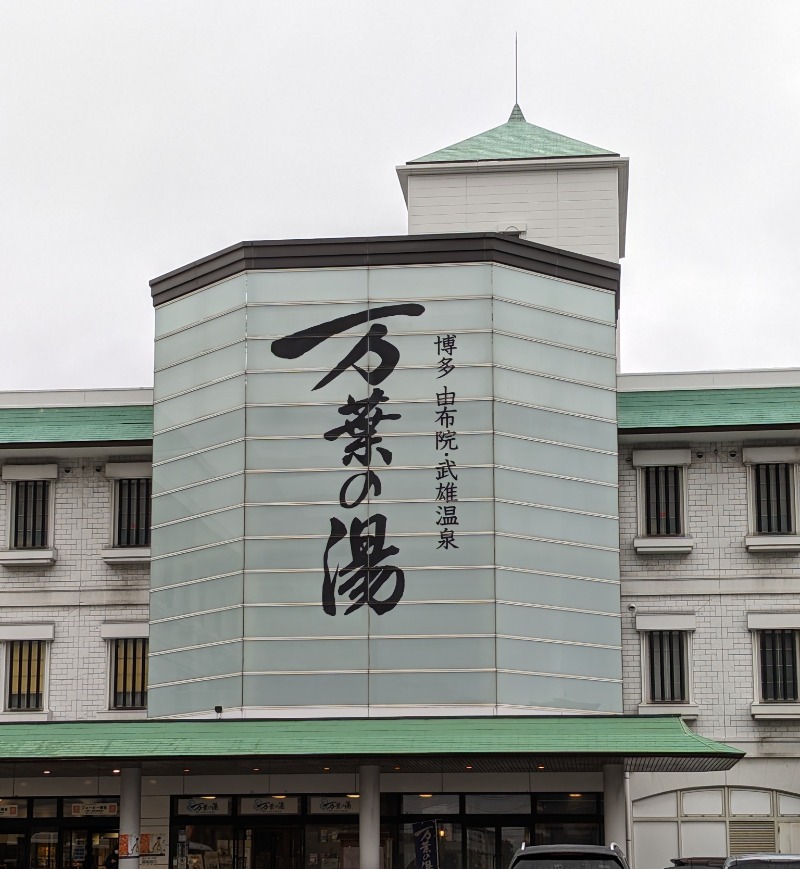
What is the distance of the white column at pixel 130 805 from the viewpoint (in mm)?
32094

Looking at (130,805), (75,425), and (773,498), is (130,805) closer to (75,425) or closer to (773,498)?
(75,425)

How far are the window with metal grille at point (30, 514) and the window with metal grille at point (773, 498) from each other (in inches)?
667

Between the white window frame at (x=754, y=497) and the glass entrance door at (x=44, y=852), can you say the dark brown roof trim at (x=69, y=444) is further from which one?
the white window frame at (x=754, y=497)

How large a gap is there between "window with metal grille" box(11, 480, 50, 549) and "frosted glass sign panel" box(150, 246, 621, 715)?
3.89m

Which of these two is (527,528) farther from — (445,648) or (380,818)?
(380,818)

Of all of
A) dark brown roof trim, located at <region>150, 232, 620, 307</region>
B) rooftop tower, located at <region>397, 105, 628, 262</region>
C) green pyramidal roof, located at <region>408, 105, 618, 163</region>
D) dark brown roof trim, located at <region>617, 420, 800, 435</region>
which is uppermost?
green pyramidal roof, located at <region>408, 105, 618, 163</region>

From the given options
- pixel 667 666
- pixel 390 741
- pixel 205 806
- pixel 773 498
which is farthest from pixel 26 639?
pixel 773 498

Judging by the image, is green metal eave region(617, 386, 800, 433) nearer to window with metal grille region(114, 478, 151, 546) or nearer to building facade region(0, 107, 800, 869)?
building facade region(0, 107, 800, 869)

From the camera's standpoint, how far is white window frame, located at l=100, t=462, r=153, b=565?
1453 inches

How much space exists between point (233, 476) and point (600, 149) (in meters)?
16.6

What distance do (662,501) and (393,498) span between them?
6990 mm

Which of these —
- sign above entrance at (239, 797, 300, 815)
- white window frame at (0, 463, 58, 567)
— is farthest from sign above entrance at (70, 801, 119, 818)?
white window frame at (0, 463, 58, 567)

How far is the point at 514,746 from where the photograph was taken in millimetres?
29516

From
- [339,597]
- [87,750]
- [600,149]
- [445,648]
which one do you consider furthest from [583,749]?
[600,149]
